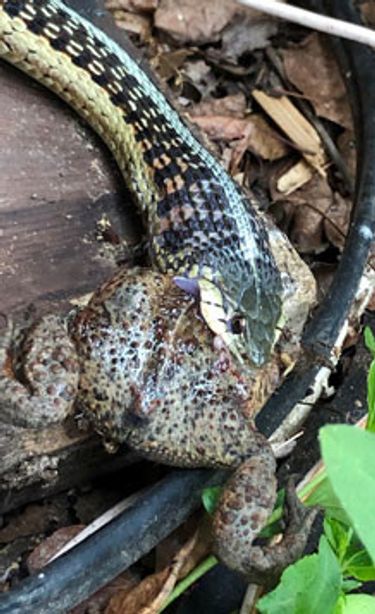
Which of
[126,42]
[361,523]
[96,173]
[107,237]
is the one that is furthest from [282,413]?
[126,42]

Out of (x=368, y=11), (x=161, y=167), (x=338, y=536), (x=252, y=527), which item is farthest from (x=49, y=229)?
(x=368, y=11)

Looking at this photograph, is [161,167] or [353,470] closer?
[353,470]

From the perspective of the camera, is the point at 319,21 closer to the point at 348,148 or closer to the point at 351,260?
the point at 351,260

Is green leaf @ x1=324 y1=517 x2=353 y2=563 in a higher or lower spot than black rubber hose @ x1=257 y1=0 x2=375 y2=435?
lower

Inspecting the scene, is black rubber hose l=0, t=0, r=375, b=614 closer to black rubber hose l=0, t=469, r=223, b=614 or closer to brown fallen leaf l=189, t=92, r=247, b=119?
black rubber hose l=0, t=469, r=223, b=614

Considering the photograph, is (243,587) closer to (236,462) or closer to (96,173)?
(236,462)

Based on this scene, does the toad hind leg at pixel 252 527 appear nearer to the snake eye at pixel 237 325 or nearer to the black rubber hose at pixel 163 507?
the black rubber hose at pixel 163 507

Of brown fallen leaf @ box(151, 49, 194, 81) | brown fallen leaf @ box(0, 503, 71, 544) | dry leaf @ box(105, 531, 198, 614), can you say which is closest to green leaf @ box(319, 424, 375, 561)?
dry leaf @ box(105, 531, 198, 614)
